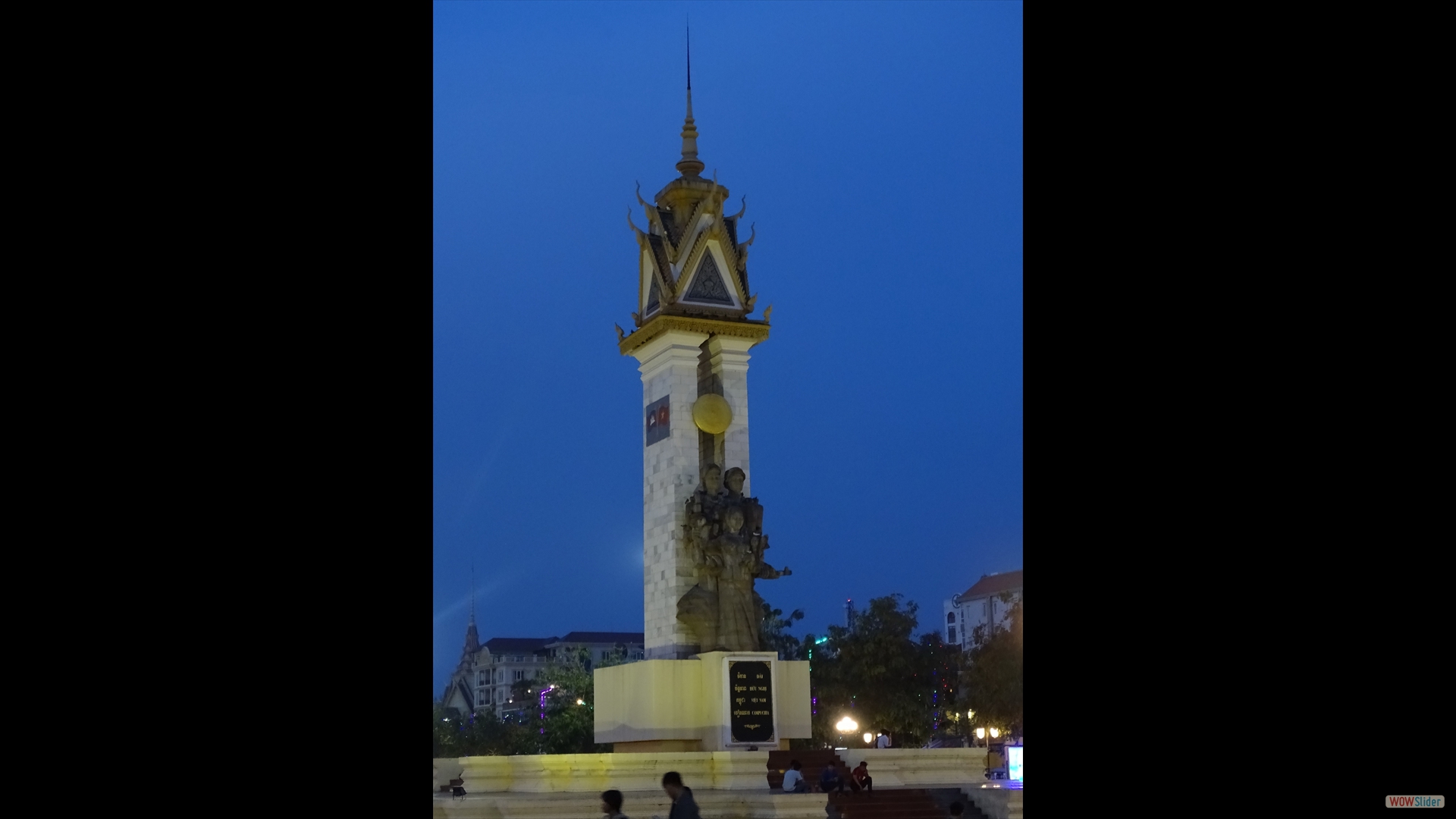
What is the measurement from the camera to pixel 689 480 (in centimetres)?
2000

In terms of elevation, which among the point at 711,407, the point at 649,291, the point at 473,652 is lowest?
the point at 473,652

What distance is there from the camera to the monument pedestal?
18750mm

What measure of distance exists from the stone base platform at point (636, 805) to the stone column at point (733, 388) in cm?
548

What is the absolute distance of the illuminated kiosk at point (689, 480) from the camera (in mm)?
18891

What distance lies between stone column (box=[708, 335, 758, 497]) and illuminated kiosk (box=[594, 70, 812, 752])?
0.02 meters

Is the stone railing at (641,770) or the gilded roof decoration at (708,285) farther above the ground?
the gilded roof decoration at (708,285)

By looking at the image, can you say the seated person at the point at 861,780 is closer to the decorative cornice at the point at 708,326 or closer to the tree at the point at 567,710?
the decorative cornice at the point at 708,326

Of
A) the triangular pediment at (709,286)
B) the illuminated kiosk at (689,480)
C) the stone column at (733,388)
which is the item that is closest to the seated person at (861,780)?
the illuminated kiosk at (689,480)

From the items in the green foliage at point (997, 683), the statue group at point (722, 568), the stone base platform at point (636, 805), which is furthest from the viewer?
the green foliage at point (997, 683)

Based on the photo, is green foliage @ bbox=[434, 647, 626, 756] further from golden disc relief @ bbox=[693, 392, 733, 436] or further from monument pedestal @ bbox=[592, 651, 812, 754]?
golden disc relief @ bbox=[693, 392, 733, 436]
